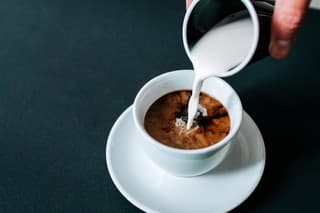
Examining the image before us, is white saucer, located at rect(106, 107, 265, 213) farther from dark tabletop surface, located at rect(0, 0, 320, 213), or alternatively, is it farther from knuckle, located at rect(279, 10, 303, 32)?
knuckle, located at rect(279, 10, 303, 32)

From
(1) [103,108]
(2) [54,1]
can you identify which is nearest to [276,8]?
(1) [103,108]

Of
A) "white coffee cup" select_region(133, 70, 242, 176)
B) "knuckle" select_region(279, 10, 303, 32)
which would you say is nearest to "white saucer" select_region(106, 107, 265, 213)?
"white coffee cup" select_region(133, 70, 242, 176)

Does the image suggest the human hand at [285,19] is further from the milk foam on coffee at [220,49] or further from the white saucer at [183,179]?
the white saucer at [183,179]

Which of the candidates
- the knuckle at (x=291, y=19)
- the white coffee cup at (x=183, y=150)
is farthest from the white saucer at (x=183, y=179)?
the knuckle at (x=291, y=19)

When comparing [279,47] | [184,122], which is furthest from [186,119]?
[279,47]

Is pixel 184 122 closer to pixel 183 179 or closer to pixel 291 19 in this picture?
pixel 183 179
